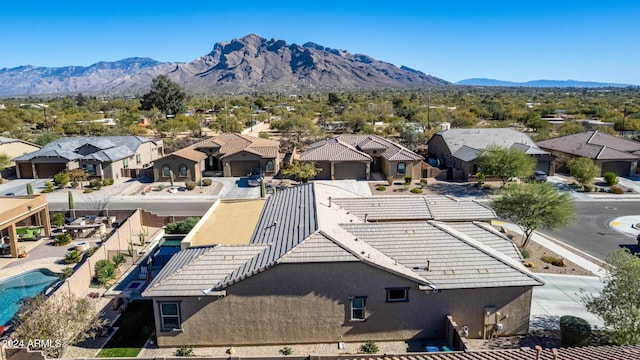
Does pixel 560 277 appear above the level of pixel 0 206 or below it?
below

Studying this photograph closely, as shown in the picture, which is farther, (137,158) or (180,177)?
(137,158)

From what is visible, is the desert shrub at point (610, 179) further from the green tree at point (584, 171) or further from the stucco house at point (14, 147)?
the stucco house at point (14, 147)

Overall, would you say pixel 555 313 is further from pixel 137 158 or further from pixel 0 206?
pixel 137 158

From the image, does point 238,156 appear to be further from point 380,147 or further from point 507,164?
point 507,164

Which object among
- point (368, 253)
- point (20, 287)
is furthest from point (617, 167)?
point (20, 287)

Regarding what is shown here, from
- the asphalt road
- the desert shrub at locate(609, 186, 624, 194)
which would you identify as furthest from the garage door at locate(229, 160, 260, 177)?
the desert shrub at locate(609, 186, 624, 194)

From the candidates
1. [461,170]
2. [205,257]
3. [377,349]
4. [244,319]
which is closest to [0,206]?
[205,257]

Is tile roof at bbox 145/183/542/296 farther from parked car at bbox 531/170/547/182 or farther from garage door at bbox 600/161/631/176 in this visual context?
garage door at bbox 600/161/631/176
